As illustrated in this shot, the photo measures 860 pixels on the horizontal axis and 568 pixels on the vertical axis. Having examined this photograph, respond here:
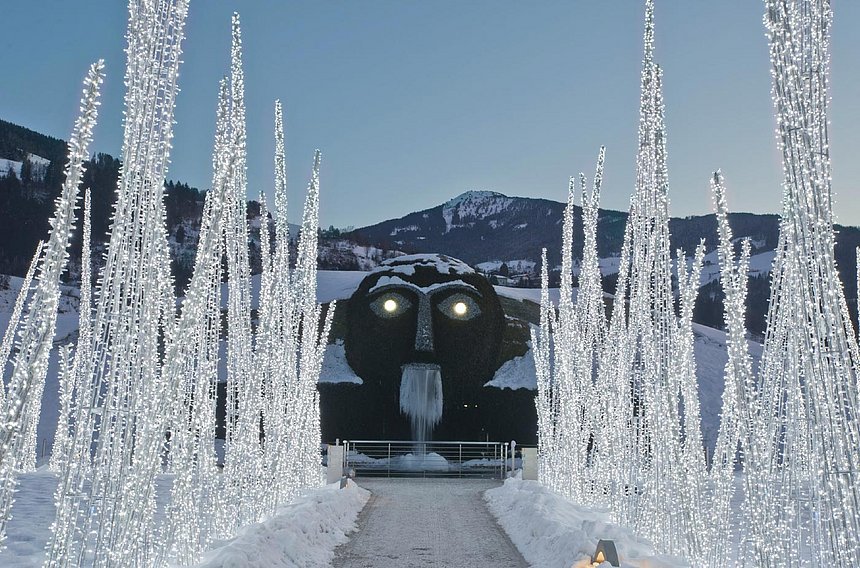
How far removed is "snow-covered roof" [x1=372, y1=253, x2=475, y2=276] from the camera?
765 inches

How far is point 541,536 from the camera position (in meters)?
7.52

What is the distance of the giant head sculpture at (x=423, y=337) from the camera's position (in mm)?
18859

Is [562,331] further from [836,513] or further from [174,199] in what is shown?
[174,199]

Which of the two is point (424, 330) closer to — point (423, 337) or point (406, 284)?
point (423, 337)

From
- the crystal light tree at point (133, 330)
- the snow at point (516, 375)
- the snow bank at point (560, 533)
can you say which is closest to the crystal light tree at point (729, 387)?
the snow bank at point (560, 533)

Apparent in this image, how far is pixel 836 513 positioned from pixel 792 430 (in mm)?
511

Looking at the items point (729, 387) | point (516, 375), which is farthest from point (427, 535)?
point (516, 375)

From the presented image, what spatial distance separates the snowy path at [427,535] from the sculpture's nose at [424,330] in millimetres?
5901

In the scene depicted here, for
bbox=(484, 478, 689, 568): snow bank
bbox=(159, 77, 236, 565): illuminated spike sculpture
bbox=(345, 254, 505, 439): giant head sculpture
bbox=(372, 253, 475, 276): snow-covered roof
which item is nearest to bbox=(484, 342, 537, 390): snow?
bbox=(345, 254, 505, 439): giant head sculpture

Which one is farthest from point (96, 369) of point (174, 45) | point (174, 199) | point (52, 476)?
point (174, 199)

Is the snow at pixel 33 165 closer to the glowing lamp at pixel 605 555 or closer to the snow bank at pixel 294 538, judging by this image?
the snow bank at pixel 294 538

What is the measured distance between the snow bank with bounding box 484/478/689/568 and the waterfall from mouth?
8220 millimetres

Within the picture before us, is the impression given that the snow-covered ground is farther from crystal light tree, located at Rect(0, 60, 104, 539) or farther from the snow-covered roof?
the snow-covered roof

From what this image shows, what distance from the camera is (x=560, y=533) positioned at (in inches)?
277
